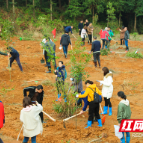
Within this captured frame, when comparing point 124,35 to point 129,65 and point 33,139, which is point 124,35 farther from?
point 33,139

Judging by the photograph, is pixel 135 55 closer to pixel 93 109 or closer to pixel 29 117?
pixel 93 109

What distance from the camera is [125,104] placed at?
4.98 meters

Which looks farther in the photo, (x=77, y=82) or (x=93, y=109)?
(x=77, y=82)

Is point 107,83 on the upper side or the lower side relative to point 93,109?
upper

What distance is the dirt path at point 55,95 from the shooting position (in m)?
5.77

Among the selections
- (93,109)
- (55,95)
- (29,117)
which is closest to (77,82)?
(93,109)

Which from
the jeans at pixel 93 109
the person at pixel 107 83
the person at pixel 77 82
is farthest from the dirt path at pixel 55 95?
the person at pixel 77 82

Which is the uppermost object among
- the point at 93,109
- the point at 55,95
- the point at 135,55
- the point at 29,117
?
the point at 135,55

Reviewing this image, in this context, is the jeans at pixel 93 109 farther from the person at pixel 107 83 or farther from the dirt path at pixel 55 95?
the person at pixel 107 83

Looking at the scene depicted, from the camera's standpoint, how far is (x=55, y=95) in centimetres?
875

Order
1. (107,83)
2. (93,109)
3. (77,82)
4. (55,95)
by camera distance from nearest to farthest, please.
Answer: (93,109) → (107,83) → (77,82) → (55,95)

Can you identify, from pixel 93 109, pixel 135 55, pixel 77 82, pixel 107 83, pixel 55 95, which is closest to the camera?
pixel 93 109

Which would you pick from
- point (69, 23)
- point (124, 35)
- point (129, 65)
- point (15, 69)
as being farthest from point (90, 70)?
point (69, 23)

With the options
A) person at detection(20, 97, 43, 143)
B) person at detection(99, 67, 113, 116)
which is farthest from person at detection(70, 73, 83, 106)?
person at detection(20, 97, 43, 143)
